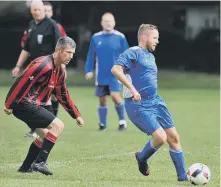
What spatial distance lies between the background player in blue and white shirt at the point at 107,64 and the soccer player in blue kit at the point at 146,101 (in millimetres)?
5118

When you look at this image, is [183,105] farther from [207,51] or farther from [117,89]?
[207,51]

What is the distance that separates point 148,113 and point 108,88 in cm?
558

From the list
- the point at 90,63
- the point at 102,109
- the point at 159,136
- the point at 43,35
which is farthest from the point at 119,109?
the point at 159,136

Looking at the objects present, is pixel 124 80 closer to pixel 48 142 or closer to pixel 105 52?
pixel 48 142

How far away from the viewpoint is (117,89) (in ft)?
46.9

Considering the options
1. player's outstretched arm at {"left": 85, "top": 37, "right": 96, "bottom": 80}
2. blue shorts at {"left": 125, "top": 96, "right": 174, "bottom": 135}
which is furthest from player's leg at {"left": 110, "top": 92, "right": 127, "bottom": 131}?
blue shorts at {"left": 125, "top": 96, "right": 174, "bottom": 135}

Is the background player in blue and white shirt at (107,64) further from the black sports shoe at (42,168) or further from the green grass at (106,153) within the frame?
the black sports shoe at (42,168)

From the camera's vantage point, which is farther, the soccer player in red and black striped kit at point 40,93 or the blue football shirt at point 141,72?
the blue football shirt at point 141,72

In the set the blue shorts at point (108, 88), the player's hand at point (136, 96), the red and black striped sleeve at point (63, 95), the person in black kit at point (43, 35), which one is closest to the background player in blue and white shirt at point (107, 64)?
the blue shorts at point (108, 88)

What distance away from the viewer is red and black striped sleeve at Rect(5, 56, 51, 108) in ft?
29.0

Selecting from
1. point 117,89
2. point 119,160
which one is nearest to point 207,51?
point 117,89

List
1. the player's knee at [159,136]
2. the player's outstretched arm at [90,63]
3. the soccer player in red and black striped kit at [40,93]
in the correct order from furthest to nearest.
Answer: the player's outstretched arm at [90,63]
the soccer player in red and black striped kit at [40,93]
the player's knee at [159,136]

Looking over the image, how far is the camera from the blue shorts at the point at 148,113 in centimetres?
887

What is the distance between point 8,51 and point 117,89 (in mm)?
Result: 15089
